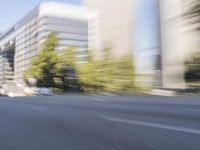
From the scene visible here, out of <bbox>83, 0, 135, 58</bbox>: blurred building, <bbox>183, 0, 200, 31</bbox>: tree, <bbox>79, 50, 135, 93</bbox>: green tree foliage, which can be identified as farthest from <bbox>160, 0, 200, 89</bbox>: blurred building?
<bbox>83, 0, 135, 58</bbox>: blurred building

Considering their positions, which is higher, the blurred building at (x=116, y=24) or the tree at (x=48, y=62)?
the blurred building at (x=116, y=24)

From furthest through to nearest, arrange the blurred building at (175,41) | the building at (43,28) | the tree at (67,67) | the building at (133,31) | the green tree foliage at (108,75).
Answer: the building at (43,28) → the tree at (67,67) → the building at (133,31) → the green tree foliage at (108,75) → the blurred building at (175,41)

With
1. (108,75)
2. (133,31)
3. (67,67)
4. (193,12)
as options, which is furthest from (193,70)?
(67,67)

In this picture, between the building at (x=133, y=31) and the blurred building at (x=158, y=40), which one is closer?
the blurred building at (x=158, y=40)

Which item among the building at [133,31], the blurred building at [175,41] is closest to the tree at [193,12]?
the blurred building at [175,41]

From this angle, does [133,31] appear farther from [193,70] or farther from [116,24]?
[193,70]

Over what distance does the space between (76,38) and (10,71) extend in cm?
3117

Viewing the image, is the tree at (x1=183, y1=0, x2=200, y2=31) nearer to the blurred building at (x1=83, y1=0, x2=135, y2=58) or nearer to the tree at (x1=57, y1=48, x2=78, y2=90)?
the blurred building at (x1=83, y1=0, x2=135, y2=58)

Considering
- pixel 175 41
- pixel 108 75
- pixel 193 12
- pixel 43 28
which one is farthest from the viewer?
pixel 43 28

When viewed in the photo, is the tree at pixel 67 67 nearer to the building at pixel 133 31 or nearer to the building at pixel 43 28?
the building at pixel 133 31

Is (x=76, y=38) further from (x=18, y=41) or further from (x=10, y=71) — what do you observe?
(x=10, y=71)

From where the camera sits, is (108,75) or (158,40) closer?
(108,75)

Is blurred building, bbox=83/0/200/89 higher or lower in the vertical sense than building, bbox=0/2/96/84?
lower

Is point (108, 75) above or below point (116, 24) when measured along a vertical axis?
below
